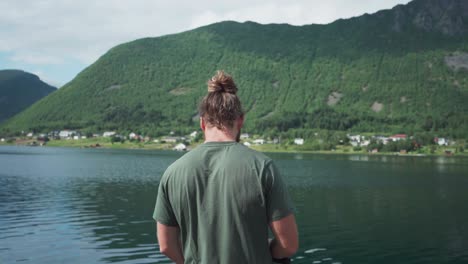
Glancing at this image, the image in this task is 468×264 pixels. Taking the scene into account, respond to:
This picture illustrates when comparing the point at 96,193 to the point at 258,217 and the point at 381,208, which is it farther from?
the point at 258,217

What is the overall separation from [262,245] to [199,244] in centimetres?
53

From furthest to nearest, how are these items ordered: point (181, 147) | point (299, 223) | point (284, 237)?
point (181, 147) → point (299, 223) → point (284, 237)

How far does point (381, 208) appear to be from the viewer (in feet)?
131

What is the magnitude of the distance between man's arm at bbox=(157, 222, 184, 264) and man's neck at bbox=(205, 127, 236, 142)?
834 mm

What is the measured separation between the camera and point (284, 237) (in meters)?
3.85

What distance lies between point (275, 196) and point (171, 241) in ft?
3.41

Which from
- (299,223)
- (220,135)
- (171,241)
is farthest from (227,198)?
(299,223)

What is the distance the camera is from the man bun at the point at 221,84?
13.0ft

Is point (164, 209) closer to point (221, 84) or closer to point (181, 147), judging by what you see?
point (221, 84)

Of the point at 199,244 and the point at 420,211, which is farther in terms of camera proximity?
the point at 420,211

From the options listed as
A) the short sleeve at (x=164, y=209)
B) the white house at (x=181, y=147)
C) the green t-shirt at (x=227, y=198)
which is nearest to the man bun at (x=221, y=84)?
the green t-shirt at (x=227, y=198)

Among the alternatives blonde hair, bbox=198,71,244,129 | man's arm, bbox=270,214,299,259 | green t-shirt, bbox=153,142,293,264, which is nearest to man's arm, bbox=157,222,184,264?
green t-shirt, bbox=153,142,293,264

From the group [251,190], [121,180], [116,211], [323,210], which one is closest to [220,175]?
[251,190]

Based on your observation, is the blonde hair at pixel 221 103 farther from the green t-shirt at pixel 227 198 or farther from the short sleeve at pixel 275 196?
the short sleeve at pixel 275 196
